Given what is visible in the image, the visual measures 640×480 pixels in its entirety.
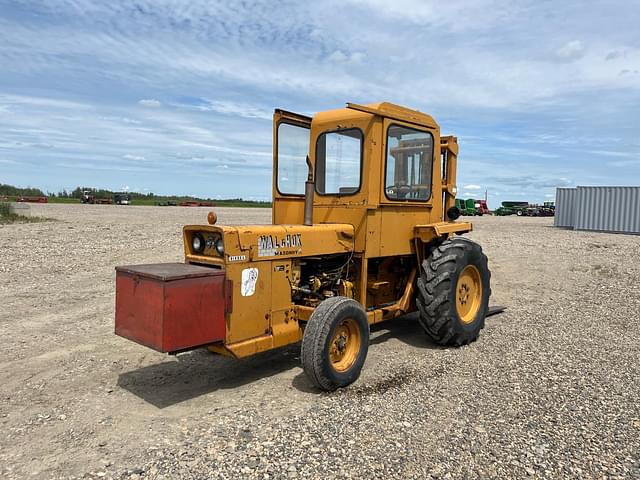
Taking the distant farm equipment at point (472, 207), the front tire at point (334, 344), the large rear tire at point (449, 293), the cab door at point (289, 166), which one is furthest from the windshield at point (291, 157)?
the distant farm equipment at point (472, 207)

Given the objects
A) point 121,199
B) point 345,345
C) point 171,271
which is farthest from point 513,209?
point 171,271

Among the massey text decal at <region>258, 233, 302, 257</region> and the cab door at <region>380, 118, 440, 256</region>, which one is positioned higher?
the cab door at <region>380, 118, 440, 256</region>

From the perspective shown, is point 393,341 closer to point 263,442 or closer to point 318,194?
point 318,194

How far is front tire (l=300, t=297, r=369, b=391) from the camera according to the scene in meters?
4.76

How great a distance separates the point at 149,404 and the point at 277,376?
133 centimetres

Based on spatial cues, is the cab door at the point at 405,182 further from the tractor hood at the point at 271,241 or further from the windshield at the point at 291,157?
the windshield at the point at 291,157

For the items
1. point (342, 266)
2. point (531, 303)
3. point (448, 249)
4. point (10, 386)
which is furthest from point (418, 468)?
point (531, 303)

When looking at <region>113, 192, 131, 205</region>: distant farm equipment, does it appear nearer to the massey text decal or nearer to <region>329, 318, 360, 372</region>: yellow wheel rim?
the massey text decal

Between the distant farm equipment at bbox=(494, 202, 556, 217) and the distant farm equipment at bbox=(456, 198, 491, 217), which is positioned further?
the distant farm equipment at bbox=(494, 202, 556, 217)

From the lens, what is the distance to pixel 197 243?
499cm

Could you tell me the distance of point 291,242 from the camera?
524cm

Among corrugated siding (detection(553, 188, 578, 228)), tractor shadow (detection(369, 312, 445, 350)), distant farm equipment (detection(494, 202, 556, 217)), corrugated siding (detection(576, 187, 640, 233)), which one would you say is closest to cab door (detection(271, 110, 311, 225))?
tractor shadow (detection(369, 312, 445, 350))

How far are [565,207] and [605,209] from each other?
336 centimetres

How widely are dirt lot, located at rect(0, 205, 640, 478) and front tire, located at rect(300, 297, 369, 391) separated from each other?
18cm
